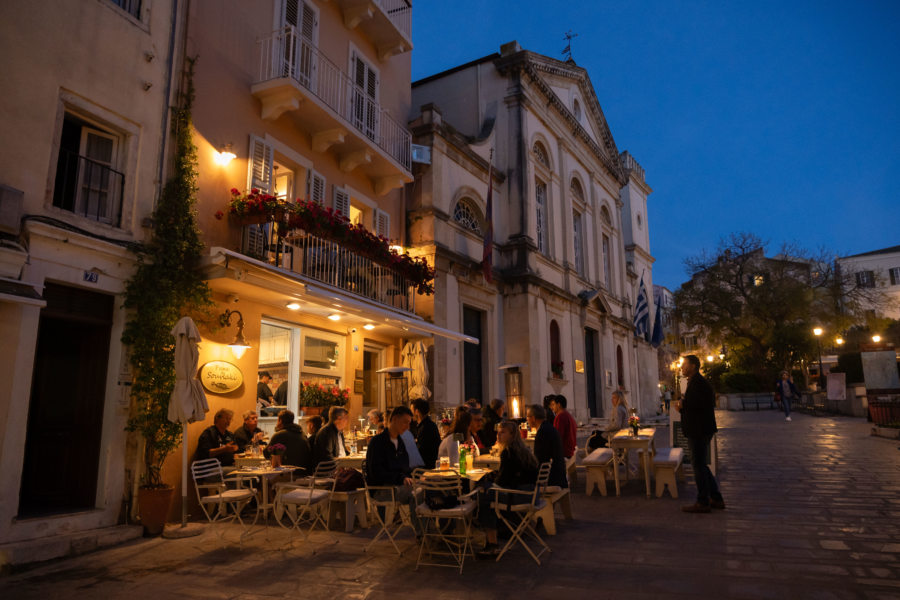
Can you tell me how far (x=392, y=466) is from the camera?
20.0ft

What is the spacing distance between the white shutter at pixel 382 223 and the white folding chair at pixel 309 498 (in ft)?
23.1

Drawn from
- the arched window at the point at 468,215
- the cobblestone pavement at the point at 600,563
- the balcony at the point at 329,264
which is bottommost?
the cobblestone pavement at the point at 600,563

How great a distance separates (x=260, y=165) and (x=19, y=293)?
4.84 metres

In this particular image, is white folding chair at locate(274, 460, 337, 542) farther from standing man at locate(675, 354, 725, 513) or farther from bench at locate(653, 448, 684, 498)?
bench at locate(653, 448, 684, 498)

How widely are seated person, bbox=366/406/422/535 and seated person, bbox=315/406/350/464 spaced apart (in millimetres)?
1974

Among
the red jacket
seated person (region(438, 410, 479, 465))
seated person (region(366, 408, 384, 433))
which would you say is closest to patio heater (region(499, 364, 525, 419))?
seated person (region(366, 408, 384, 433))

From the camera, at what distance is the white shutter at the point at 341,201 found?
1223 centimetres

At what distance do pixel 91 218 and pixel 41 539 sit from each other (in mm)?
3646

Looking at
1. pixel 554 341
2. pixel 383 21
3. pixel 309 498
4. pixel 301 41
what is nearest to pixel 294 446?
pixel 309 498

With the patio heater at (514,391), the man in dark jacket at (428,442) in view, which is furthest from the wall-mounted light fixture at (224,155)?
the patio heater at (514,391)

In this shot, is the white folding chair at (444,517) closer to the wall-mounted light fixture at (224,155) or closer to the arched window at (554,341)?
the wall-mounted light fixture at (224,155)

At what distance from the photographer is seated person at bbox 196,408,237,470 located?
799cm

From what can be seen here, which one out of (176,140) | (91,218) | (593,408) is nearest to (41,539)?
(91,218)

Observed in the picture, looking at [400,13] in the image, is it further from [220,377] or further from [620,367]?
[620,367]
